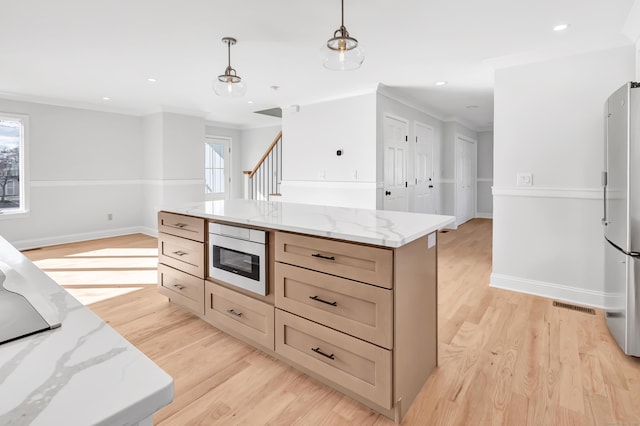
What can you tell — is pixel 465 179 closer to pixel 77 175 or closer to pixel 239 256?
pixel 239 256

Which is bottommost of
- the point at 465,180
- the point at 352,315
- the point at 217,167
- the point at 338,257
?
the point at 352,315

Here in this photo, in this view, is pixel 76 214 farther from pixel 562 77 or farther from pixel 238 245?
pixel 562 77

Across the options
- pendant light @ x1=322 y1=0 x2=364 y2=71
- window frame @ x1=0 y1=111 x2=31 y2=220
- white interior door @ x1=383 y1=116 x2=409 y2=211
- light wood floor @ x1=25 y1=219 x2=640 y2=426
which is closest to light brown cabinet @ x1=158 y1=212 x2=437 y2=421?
light wood floor @ x1=25 y1=219 x2=640 y2=426

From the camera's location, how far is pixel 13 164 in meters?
5.14

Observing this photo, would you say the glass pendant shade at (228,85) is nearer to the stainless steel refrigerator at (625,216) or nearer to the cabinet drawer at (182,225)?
the cabinet drawer at (182,225)

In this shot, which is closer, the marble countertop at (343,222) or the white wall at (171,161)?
the marble countertop at (343,222)

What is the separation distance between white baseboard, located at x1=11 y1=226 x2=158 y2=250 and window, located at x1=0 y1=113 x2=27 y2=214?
49 centimetres

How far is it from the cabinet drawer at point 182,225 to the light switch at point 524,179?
9.50 ft

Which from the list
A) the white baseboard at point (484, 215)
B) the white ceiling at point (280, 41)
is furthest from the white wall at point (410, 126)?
the white baseboard at point (484, 215)

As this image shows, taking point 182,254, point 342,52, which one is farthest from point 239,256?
point 342,52

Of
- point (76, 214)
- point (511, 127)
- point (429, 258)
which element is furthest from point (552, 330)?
point (76, 214)

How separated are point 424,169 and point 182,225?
4707 mm

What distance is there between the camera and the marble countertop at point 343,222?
1.56 meters

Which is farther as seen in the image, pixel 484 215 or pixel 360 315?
pixel 484 215
